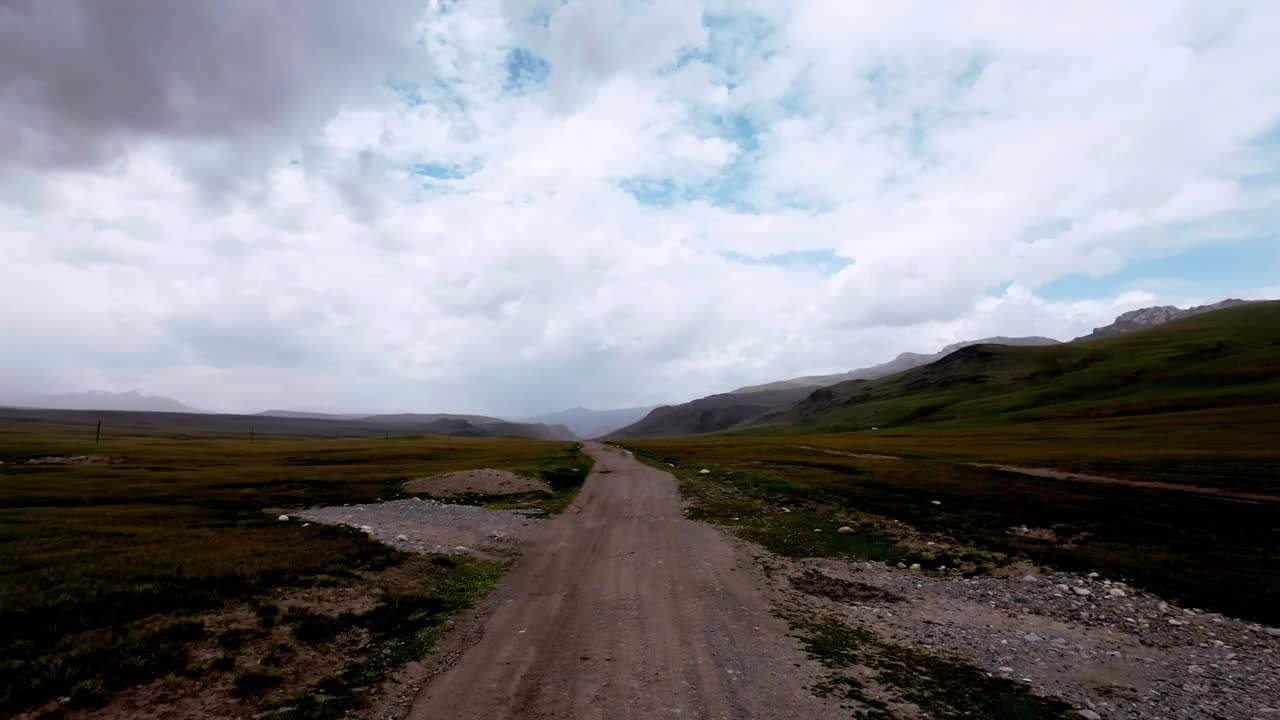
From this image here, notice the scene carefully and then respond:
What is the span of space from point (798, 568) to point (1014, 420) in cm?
14350

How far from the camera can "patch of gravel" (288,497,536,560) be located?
2778 centimetres

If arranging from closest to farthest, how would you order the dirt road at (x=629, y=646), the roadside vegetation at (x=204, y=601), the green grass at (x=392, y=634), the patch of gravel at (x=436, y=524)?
the green grass at (x=392, y=634) < the dirt road at (x=629, y=646) < the roadside vegetation at (x=204, y=601) < the patch of gravel at (x=436, y=524)

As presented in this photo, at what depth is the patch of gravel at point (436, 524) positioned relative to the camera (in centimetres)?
2778

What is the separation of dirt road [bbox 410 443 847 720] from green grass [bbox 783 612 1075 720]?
0.77 meters

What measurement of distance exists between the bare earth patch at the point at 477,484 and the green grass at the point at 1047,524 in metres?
14.3

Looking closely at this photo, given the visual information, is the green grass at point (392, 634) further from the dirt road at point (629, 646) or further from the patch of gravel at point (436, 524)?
the patch of gravel at point (436, 524)

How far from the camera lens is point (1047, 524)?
31797mm

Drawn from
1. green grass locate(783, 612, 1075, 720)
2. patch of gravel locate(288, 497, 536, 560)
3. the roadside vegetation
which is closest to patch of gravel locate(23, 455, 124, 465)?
the roadside vegetation

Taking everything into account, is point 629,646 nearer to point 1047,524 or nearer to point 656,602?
point 656,602

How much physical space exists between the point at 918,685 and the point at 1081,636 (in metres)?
8.46

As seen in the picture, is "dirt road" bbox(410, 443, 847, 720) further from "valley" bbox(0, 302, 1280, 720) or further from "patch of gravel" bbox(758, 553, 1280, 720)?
"patch of gravel" bbox(758, 553, 1280, 720)

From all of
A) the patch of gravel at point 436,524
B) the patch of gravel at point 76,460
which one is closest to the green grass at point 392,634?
the patch of gravel at point 436,524

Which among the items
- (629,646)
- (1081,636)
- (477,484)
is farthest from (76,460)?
(1081,636)

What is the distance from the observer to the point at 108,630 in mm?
14344
